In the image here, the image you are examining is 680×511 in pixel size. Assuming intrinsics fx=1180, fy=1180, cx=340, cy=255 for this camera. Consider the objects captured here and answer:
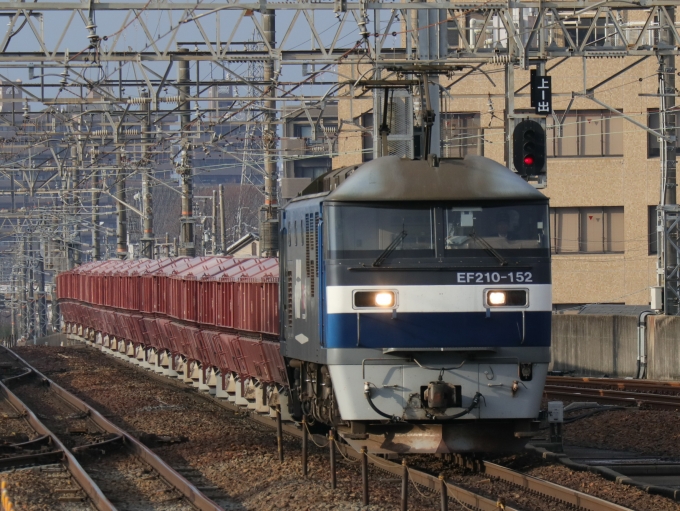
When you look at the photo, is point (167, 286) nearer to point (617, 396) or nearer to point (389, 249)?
point (617, 396)

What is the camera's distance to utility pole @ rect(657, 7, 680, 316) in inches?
990

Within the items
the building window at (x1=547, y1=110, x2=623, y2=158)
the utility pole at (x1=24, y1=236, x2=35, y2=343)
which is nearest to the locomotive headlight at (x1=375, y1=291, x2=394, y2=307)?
the building window at (x1=547, y1=110, x2=623, y2=158)

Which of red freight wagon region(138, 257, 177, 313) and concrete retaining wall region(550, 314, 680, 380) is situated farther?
red freight wagon region(138, 257, 177, 313)

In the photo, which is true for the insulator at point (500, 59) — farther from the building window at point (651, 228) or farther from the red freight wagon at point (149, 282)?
the building window at point (651, 228)

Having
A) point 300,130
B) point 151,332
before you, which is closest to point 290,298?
point 151,332

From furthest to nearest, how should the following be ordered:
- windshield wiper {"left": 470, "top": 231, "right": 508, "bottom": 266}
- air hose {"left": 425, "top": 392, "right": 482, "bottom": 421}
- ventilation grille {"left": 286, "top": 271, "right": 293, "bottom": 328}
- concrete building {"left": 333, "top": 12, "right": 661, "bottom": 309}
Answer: concrete building {"left": 333, "top": 12, "right": 661, "bottom": 309}
ventilation grille {"left": 286, "top": 271, "right": 293, "bottom": 328}
windshield wiper {"left": 470, "top": 231, "right": 508, "bottom": 266}
air hose {"left": 425, "top": 392, "right": 482, "bottom": 421}

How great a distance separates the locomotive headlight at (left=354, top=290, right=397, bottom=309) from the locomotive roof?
3.03 ft

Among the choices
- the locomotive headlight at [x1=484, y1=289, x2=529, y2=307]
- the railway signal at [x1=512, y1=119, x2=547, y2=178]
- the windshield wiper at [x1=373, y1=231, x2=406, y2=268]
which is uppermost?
the railway signal at [x1=512, y1=119, x2=547, y2=178]

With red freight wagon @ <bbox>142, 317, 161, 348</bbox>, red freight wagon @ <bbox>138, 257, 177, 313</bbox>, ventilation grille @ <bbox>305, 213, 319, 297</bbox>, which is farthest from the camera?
red freight wagon @ <bbox>138, 257, 177, 313</bbox>

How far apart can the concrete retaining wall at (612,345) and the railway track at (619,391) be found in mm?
1226

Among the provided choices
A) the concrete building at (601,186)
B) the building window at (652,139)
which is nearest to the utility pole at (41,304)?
the concrete building at (601,186)

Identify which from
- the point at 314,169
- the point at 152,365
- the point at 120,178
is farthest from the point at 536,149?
the point at 314,169

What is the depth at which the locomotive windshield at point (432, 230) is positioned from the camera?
11.5 metres

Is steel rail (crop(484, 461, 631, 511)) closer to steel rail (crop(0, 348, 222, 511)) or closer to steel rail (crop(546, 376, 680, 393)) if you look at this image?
steel rail (crop(0, 348, 222, 511))
